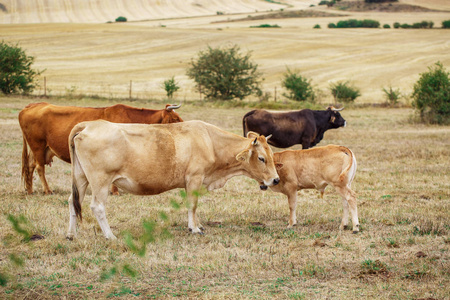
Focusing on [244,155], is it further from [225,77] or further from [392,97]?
[392,97]

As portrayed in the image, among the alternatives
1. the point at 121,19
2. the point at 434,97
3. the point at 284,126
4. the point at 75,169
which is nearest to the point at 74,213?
the point at 75,169

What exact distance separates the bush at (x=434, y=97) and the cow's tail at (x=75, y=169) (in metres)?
22.1

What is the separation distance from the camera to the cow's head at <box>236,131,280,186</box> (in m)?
8.41

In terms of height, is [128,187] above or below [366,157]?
above

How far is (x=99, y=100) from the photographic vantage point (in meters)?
33.3

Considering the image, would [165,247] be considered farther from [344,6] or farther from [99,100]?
[344,6]

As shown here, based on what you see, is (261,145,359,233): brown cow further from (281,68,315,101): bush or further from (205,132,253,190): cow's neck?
(281,68,315,101): bush

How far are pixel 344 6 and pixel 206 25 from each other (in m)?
35.6

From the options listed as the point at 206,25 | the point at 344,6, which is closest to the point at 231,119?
the point at 206,25

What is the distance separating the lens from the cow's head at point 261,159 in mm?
8406

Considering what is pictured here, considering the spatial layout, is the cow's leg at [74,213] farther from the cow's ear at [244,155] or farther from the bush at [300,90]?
the bush at [300,90]

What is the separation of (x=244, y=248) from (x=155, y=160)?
1967mm

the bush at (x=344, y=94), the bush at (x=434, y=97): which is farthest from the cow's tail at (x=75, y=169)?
the bush at (x=344, y=94)

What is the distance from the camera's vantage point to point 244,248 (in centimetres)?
734
